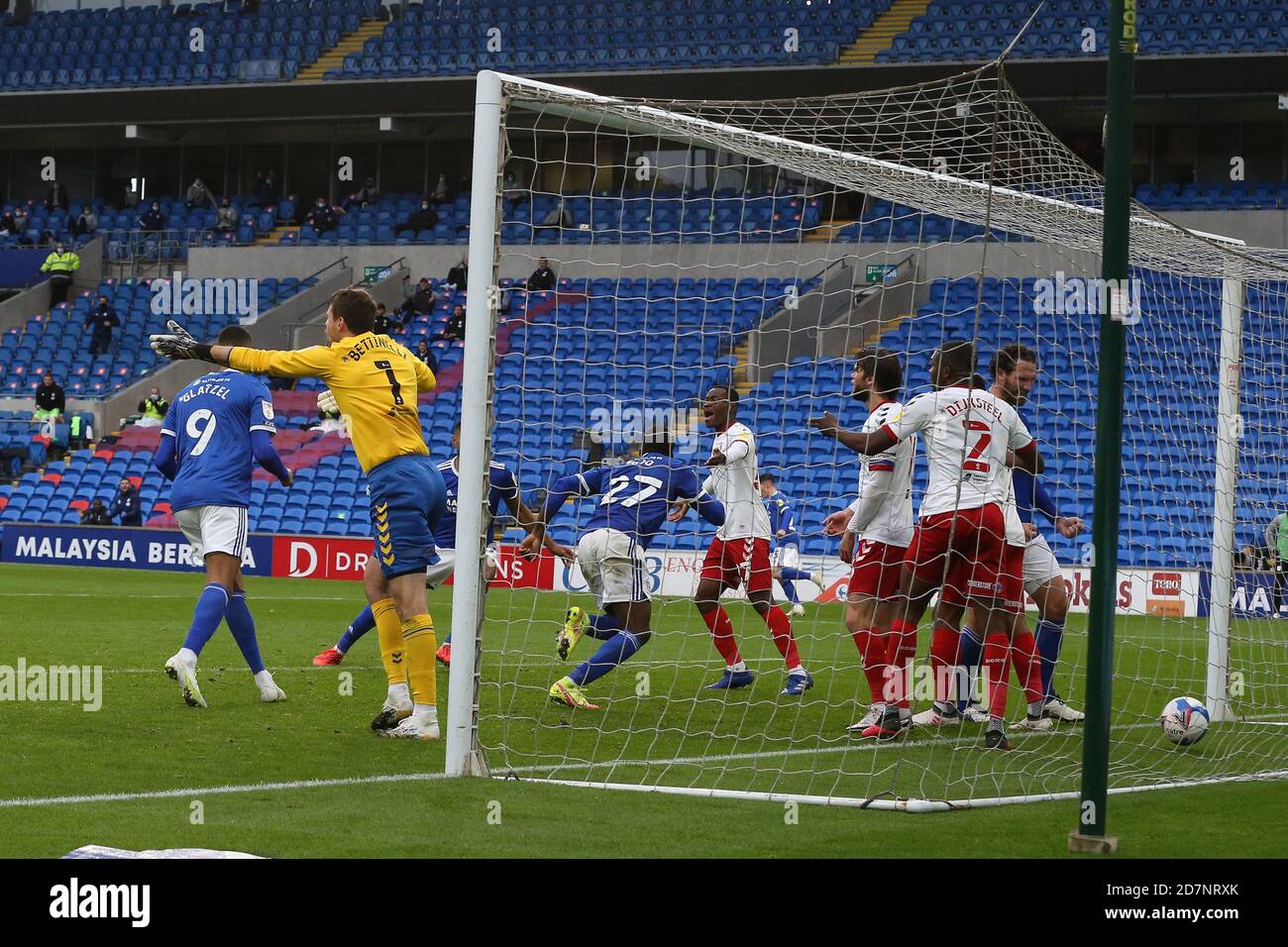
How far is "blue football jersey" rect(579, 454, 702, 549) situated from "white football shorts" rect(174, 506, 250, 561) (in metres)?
2.09

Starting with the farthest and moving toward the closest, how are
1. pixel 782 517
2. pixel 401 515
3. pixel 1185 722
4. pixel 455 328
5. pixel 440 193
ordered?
pixel 440 193 → pixel 455 328 → pixel 782 517 → pixel 1185 722 → pixel 401 515

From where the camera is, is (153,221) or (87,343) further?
(153,221)

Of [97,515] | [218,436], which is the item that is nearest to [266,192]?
[97,515]

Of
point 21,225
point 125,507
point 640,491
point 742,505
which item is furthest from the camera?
point 21,225

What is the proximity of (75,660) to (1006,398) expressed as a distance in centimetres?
683

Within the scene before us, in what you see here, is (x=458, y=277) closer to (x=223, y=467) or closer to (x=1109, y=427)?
(x=223, y=467)

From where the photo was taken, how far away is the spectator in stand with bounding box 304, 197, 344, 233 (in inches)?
1369

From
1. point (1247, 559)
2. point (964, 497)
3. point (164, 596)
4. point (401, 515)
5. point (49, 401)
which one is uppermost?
point (49, 401)

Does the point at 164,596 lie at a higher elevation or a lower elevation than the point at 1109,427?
lower

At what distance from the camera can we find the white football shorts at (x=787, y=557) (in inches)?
724

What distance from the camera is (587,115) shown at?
7871 millimetres

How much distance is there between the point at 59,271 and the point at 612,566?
28.4 m

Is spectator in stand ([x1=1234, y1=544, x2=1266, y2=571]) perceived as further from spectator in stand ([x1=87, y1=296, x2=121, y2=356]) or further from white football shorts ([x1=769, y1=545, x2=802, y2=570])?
spectator in stand ([x1=87, y1=296, x2=121, y2=356])

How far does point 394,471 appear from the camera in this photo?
26.8 feet
